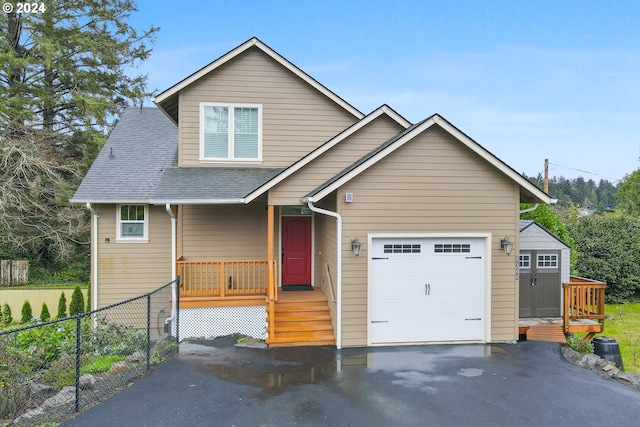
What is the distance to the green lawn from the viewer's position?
892 cm

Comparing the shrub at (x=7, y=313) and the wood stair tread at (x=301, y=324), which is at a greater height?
the wood stair tread at (x=301, y=324)

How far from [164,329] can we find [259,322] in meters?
2.46

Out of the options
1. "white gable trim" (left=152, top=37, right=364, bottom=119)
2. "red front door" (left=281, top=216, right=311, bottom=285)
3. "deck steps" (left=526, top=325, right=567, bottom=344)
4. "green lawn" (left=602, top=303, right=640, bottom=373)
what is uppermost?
"white gable trim" (left=152, top=37, right=364, bottom=119)

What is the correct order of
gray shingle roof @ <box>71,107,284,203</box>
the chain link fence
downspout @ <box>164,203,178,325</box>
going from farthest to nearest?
gray shingle roof @ <box>71,107,284,203</box> < downspout @ <box>164,203,178,325</box> < the chain link fence

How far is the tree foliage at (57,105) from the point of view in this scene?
17.1m

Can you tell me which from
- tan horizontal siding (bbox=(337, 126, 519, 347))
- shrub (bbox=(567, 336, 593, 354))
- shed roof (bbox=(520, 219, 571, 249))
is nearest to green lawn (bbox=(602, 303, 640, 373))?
shrub (bbox=(567, 336, 593, 354))

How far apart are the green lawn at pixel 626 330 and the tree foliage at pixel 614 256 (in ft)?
2.28

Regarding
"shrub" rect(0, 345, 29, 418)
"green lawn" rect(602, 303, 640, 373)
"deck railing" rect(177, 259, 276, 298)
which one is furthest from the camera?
"deck railing" rect(177, 259, 276, 298)

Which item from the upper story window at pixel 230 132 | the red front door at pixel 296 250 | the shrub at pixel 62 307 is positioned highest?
the upper story window at pixel 230 132

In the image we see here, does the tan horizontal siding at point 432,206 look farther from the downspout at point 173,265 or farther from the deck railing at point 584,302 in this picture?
the downspout at point 173,265

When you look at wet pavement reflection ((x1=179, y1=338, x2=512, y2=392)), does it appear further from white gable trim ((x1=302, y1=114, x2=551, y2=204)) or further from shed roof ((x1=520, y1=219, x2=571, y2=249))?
white gable trim ((x1=302, y1=114, x2=551, y2=204))

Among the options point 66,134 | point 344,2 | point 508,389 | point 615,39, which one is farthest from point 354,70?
point 508,389

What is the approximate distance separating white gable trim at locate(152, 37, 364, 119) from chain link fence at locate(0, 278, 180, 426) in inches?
197

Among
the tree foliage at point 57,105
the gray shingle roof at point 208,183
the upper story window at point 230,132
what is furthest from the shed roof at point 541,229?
the tree foliage at point 57,105
